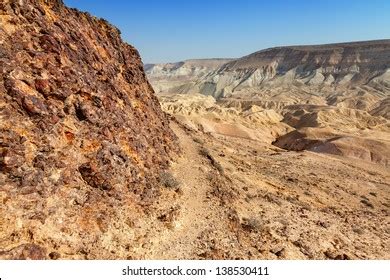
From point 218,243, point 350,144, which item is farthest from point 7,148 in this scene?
point 350,144

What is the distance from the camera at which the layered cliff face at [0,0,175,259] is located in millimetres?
11938

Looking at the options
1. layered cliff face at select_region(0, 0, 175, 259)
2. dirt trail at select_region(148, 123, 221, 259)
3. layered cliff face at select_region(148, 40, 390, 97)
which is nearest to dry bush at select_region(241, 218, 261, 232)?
A: dirt trail at select_region(148, 123, 221, 259)

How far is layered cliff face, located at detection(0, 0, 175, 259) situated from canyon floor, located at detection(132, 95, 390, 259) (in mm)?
1366

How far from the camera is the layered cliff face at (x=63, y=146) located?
39.2ft

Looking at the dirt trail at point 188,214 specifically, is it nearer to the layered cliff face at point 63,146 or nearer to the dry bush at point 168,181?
the dry bush at point 168,181

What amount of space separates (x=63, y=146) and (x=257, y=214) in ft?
31.3

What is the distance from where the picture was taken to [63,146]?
559 inches

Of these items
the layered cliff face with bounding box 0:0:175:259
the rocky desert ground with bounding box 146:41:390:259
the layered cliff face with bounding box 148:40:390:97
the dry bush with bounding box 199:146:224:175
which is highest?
the layered cliff face with bounding box 148:40:390:97

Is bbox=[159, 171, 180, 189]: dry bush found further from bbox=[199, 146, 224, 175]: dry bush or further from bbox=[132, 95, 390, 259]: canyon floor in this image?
bbox=[199, 146, 224, 175]: dry bush

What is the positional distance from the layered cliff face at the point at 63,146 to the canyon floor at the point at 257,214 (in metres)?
1.37

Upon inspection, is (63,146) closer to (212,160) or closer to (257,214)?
(257,214)

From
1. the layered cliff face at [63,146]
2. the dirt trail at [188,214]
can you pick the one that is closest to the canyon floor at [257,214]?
the dirt trail at [188,214]

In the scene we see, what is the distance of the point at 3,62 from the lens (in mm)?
13969
